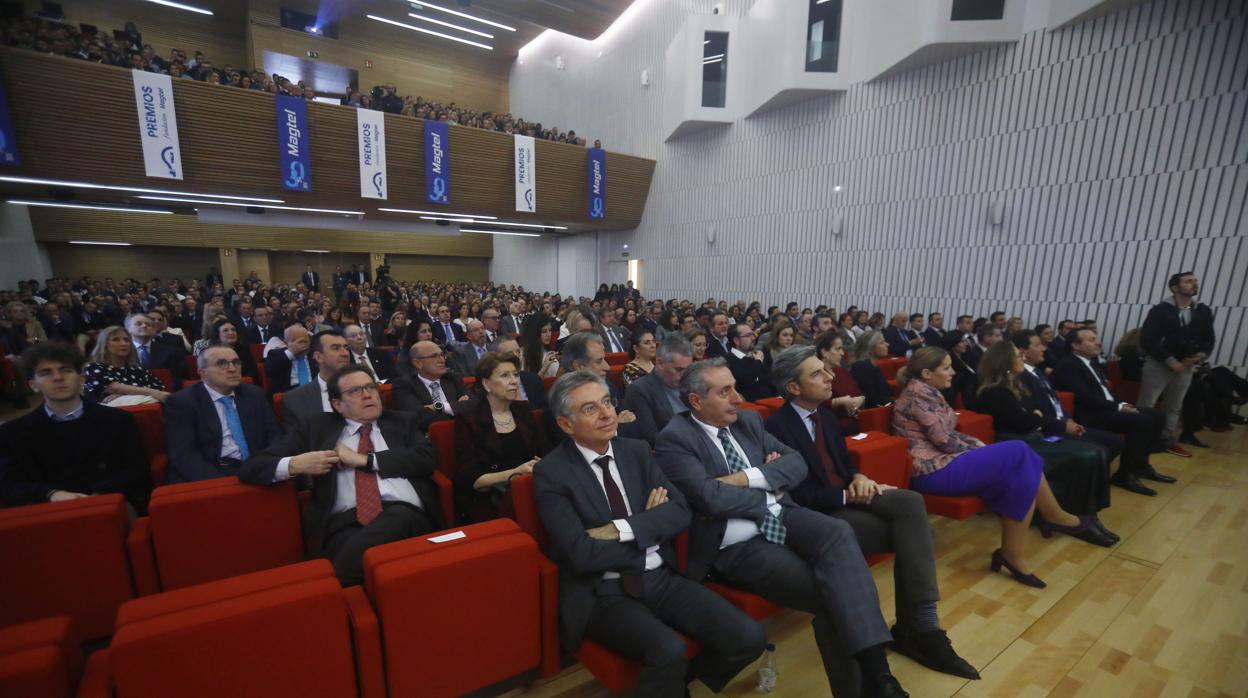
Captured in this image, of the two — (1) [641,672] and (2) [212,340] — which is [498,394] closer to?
(1) [641,672]

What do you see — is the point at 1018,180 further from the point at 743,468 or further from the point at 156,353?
the point at 156,353

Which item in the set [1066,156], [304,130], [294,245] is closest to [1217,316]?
[1066,156]

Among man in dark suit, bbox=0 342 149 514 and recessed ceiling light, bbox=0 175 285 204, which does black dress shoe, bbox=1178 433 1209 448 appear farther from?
recessed ceiling light, bbox=0 175 285 204

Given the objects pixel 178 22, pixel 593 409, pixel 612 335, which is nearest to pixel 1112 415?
pixel 593 409

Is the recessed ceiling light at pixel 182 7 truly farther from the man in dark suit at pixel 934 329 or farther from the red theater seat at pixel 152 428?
the man in dark suit at pixel 934 329

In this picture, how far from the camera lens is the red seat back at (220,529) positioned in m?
1.80

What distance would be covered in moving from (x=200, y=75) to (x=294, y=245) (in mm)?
10672

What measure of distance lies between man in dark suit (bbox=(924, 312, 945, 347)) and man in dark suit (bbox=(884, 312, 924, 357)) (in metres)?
0.13

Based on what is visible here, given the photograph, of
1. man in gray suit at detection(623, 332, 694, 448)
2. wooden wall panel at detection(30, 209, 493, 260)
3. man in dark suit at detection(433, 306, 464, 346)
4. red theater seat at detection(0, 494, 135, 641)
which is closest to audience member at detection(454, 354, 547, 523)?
man in gray suit at detection(623, 332, 694, 448)

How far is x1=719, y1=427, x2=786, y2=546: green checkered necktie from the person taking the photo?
2.04 meters

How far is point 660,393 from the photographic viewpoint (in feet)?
9.97

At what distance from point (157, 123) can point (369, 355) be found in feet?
21.5

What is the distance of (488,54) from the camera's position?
18688mm

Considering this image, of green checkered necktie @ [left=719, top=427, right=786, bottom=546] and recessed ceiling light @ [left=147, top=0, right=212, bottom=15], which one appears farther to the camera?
recessed ceiling light @ [left=147, top=0, right=212, bottom=15]
